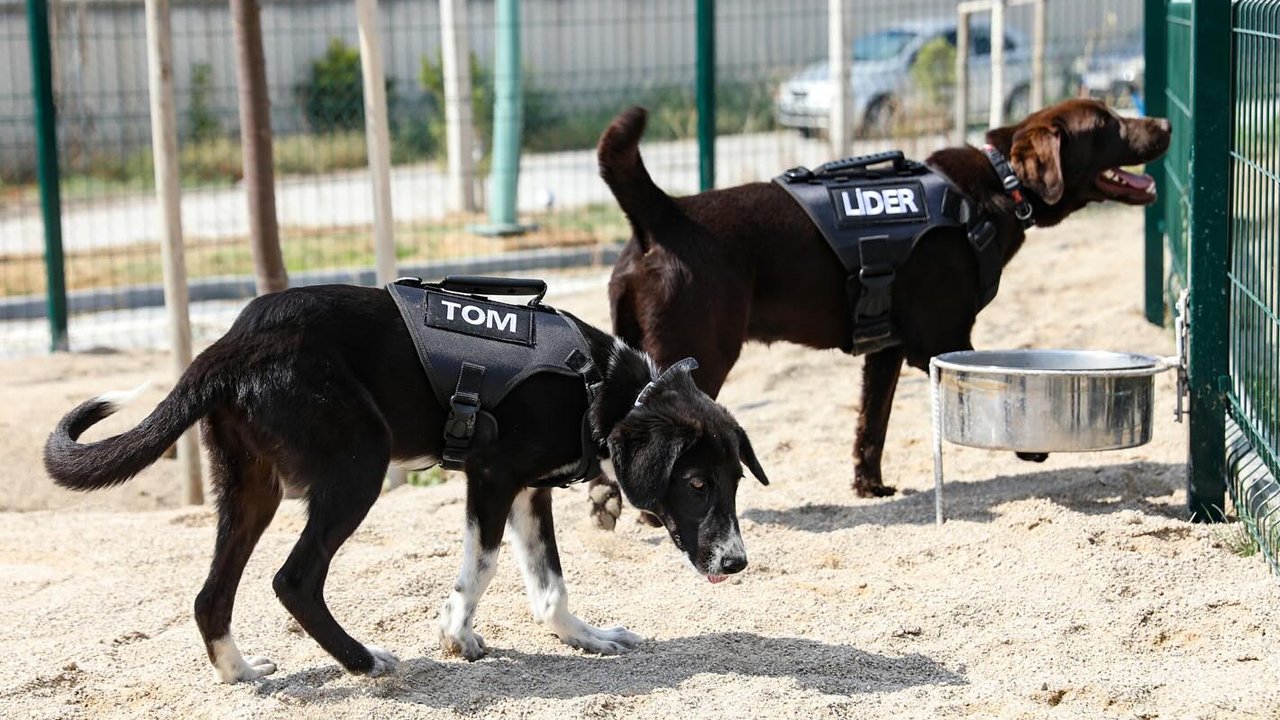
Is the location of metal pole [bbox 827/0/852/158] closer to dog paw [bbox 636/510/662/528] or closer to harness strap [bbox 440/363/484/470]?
dog paw [bbox 636/510/662/528]

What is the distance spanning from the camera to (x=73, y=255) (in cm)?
1208

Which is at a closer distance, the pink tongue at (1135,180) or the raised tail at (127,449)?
the raised tail at (127,449)

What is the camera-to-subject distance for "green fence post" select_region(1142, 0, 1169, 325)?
8.42 m

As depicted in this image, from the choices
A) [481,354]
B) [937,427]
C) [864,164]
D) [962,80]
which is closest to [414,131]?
[962,80]

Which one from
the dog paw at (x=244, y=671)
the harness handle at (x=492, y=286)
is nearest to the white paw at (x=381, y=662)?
the dog paw at (x=244, y=671)

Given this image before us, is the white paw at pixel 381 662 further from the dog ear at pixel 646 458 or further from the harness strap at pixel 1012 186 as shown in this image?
the harness strap at pixel 1012 186

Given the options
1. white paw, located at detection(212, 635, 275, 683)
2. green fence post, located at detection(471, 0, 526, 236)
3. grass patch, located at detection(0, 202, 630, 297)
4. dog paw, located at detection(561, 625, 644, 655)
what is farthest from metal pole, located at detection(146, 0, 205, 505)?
green fence post, located at detection(471, 0, 526, 236)

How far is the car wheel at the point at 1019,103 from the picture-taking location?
1569 centimetres

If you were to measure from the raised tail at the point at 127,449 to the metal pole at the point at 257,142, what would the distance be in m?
2.54

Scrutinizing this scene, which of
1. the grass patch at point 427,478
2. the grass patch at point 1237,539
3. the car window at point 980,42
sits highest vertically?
the car window at point 980,42

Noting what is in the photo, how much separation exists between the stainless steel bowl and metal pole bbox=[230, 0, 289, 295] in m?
3.14

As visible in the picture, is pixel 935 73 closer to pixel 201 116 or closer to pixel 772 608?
pixel 201 116

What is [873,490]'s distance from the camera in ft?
19.4

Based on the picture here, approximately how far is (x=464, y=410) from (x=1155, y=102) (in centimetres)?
587
